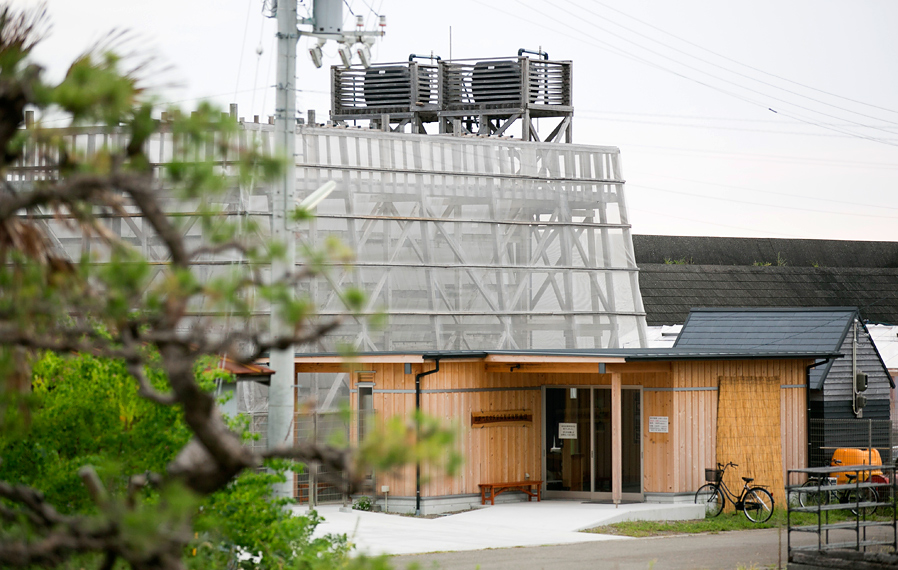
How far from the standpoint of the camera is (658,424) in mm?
19031

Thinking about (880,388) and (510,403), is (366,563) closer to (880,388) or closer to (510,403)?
(510,403)

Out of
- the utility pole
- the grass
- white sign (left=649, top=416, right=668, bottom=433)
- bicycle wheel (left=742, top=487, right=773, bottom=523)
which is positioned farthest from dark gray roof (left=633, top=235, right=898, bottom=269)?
the utility pole

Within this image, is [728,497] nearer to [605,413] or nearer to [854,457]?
[605,413]

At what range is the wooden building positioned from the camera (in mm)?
18812

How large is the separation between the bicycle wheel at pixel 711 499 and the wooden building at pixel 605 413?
0.23 meters

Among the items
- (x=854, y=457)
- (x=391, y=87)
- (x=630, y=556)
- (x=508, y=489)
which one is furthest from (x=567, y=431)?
(x=391, y=87)

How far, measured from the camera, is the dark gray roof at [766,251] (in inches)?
1843

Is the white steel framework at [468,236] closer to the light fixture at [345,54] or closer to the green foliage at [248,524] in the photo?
the light fixture at [345,54]

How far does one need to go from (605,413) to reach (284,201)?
11450 mm

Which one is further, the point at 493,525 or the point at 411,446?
the point at 493,525

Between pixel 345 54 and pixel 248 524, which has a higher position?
pixel 345 54

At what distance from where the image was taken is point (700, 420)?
62.7 feet

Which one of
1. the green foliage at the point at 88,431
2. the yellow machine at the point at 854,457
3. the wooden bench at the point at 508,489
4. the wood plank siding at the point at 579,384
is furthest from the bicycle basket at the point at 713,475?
the green foliage at the point at 88,431

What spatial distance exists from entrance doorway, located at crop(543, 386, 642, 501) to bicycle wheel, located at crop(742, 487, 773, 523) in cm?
186
